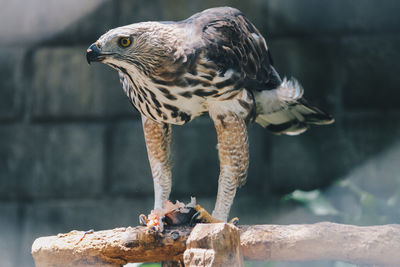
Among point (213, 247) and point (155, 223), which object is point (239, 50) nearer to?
point (155, 223)

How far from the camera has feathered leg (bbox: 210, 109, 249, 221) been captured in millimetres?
2252

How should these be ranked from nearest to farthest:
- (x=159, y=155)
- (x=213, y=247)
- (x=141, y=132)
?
(x=213, y=247) < (x=159, y=155) < (x=141, y=132)

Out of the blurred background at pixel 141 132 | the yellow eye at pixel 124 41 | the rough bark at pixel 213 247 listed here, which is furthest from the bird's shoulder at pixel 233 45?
the blurred background at pixel 141 132

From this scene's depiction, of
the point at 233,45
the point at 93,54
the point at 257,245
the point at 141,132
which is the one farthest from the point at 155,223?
the point at 141,132

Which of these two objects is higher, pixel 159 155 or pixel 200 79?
pixel 200 79

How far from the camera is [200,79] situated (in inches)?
83.7

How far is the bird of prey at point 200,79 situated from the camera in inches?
81.1

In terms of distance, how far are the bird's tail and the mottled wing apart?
2.0 inches

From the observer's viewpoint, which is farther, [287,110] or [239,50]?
[287,110]

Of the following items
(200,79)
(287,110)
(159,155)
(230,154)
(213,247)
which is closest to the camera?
(213,247)

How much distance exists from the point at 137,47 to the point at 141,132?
6.22 feet

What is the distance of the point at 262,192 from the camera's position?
3.77 m

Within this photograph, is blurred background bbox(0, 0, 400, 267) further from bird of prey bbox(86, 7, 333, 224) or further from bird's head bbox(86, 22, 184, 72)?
bird's head bbox(86, 22, 184, 72)

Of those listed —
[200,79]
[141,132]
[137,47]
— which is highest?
Answer: [137,47]
